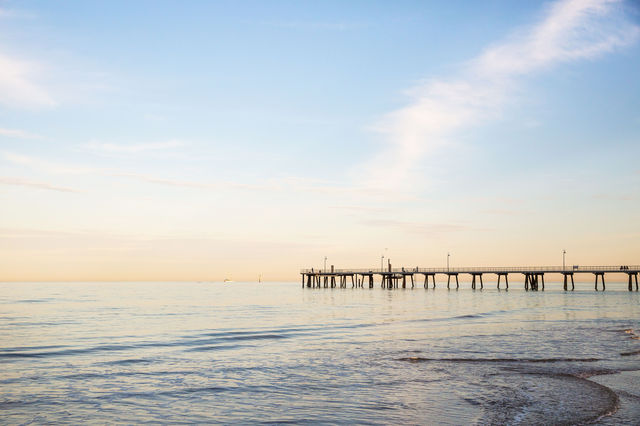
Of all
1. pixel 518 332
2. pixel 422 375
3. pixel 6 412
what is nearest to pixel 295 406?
pixel 422 375

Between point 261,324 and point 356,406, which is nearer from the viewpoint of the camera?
point 356,406

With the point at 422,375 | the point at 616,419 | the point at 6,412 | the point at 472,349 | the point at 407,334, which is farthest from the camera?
the point at 407,334

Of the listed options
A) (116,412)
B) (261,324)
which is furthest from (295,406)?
(261,324)

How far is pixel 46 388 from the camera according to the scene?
15086 millimetres

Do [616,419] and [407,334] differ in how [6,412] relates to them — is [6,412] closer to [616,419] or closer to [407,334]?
[616,419]

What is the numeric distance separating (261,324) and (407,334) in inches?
476

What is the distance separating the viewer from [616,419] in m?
10.5

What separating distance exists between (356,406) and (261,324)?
81.5ft

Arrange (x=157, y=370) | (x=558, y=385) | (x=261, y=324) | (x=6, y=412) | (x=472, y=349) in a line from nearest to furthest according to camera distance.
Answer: (x=6, y=412) < (x=558, y=385) < (x=157, y=370) < (x=472, y=349) < (x=261, y=324)

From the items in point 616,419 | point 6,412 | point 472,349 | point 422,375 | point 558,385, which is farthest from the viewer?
point 472,349

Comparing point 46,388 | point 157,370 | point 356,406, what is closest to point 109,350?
point 157,370

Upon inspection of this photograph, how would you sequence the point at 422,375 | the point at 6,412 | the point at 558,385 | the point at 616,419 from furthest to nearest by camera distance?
the point at 422,375
the point at 558,385
the point at 6,412
the point at 616,419

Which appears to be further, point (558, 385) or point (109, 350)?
point (109, 350)

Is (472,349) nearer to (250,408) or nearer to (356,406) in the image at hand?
(356,406)
